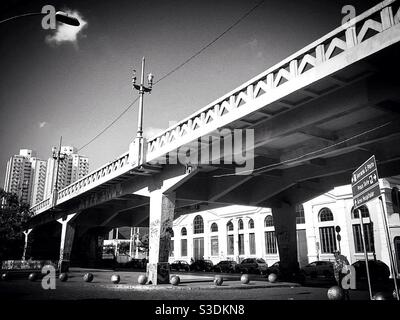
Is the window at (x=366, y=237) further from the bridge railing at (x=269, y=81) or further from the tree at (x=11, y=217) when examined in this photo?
the tree at (x=11, y=217)

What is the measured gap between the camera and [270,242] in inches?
1599

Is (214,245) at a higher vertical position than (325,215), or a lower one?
lower

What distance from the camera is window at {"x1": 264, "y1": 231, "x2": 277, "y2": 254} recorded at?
40156 millimetres

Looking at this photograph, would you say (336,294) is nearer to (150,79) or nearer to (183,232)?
(150,79)

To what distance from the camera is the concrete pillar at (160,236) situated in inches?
729

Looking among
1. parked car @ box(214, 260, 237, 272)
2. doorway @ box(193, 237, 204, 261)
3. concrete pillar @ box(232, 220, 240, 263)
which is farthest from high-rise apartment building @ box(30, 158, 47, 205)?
parked car @ box(214, 260, 237, 272)

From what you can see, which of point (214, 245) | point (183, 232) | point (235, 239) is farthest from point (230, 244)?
point (183, 232)

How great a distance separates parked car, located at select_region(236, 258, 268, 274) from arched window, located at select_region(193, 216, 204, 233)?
15.2 metres

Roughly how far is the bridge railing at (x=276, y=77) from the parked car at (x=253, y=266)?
69.4 feet

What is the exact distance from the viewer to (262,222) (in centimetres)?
4166

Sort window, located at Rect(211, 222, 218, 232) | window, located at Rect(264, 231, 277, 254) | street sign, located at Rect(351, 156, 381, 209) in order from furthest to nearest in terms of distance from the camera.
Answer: window, located at Rect(211, 222, 218, 232) → window, located at Rect(264, 231, 277, 254) → street sign, located at Rect(351, 156, 381, 209)

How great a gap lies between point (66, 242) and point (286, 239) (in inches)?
846

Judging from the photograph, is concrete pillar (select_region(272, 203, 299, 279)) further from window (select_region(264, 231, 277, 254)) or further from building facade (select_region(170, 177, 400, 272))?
window (select_region(264, 231, 277, 254))
